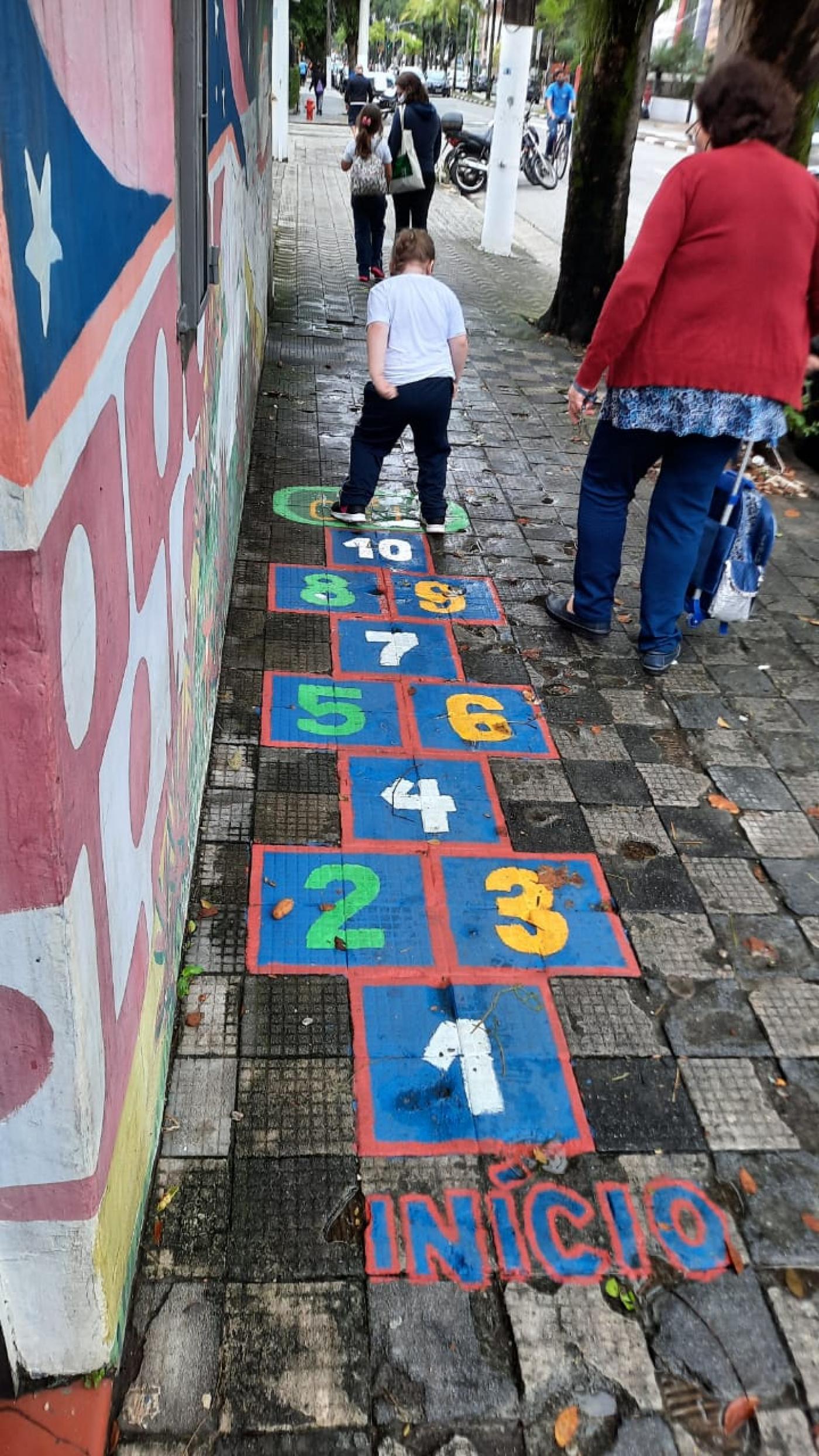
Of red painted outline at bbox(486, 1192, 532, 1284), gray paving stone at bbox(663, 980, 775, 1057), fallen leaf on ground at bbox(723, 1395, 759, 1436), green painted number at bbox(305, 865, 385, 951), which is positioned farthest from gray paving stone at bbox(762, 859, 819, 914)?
fallen leaf on ground at bbox(723, 1395, 759, 1436)

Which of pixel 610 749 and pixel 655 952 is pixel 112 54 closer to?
pixel 655 952

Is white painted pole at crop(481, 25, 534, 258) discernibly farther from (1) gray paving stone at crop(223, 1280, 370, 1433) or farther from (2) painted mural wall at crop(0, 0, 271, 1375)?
(1) gray paving stone at crop(223, 1280, 370, 1433)

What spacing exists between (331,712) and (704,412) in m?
1.87

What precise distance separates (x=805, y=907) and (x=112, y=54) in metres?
2.97

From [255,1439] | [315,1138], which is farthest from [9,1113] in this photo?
[315,1138]

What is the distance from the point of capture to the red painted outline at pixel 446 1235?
88.5 inches

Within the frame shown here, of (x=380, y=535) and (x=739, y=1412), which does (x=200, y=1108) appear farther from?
(x=380, y=535)

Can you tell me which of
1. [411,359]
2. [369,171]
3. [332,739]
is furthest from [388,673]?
[369,171]

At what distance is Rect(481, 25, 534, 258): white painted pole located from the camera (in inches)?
477

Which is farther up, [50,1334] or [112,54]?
[112,54]

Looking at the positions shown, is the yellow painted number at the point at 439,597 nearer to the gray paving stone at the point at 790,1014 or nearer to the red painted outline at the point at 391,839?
the red painted outline at the point at 391,839

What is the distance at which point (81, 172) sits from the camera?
1410 millimetres

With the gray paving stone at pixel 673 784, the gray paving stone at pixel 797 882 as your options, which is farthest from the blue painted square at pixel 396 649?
the gray paving stone at pixel 797 882

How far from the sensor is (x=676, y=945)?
10.6 ft
